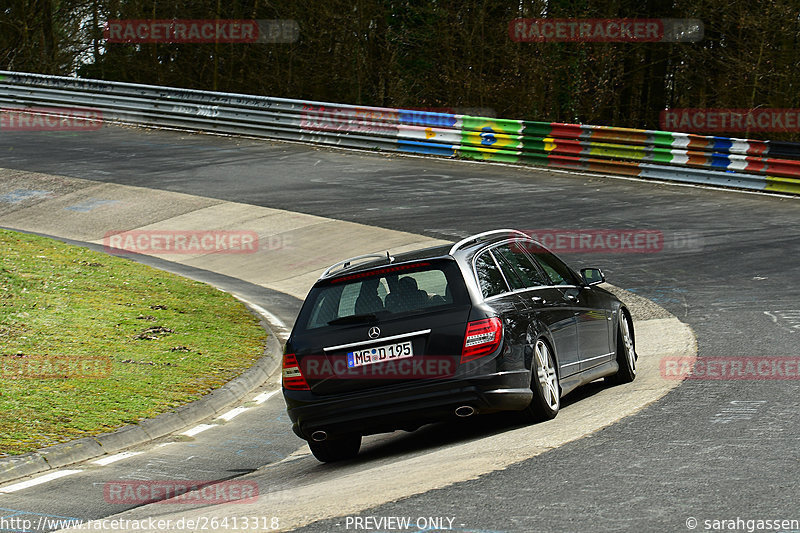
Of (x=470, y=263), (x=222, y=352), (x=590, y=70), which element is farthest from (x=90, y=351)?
(x=590, y=70)

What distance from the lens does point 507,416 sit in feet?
29.1

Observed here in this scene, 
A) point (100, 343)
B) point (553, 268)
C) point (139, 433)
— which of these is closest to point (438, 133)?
point (100, 343)

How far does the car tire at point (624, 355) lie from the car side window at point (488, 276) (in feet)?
6.71

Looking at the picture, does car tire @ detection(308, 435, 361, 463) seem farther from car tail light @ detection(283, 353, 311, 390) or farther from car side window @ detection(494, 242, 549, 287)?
car side window @ detection(494, 242, 549, 287)

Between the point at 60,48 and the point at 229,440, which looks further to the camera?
the point at 60,48

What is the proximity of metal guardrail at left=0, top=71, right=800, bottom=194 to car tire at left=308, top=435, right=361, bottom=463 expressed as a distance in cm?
1541

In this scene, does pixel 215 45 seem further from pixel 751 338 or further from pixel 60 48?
pixel 751 338

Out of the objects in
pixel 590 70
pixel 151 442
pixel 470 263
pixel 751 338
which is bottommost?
pixel 151 442

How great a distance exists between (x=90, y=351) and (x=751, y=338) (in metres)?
7.24

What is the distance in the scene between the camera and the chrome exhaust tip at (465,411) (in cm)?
785

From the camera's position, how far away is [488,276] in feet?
27.8

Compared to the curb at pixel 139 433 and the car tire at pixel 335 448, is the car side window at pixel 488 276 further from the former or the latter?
the curb at pixel 139 433

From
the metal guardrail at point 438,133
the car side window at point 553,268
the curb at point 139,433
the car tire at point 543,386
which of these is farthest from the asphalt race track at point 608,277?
the car side window at point 553,268

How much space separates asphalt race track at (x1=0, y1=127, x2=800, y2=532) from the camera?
604cm
